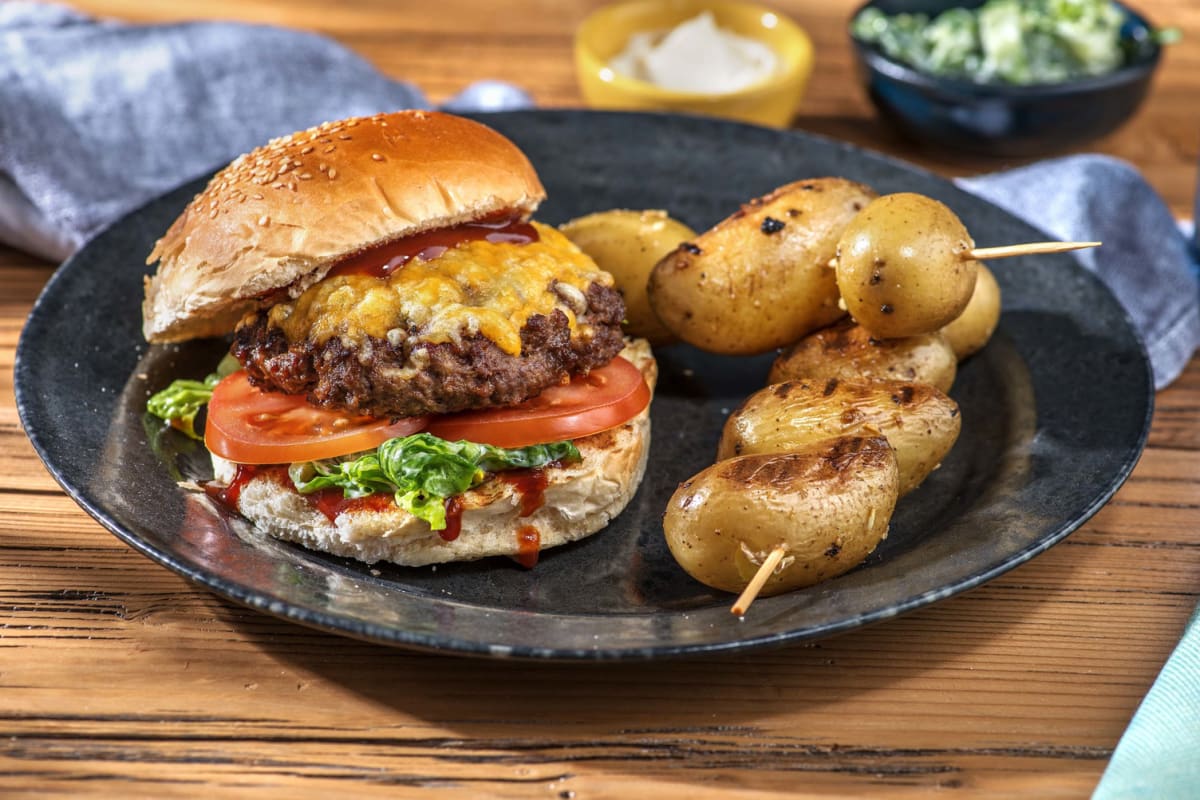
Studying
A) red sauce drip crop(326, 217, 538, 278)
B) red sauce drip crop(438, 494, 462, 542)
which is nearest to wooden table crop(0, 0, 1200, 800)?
red sauce drip crop(438, 494, 462, 542)

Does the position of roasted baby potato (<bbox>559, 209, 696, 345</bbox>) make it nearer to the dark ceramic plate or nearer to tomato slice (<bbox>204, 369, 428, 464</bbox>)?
the dark ceramic plate

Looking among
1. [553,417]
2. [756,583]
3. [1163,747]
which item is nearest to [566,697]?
[756,583]

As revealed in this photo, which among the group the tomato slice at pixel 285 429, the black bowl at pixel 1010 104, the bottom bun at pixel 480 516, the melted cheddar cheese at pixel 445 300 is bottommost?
the black bowl at pixel 1010 104

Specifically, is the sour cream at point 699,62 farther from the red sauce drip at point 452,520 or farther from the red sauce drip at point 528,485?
the red sauce drip at point 452,520

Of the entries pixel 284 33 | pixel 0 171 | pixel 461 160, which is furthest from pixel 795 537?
pixel 284 33

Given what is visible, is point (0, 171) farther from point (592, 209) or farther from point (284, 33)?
point (592, 209)

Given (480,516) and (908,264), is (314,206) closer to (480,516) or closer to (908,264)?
(480,516)

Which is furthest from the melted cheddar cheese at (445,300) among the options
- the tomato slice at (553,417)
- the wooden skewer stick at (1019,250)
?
the wooden skewer stick at (1019,250)
